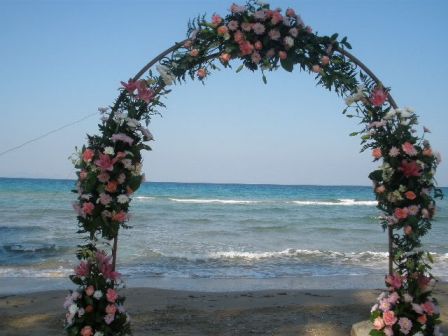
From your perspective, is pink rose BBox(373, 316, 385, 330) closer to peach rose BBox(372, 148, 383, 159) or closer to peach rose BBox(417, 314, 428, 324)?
peach rose BBox(417, 314, 428, 324)

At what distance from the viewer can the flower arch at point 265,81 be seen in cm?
404

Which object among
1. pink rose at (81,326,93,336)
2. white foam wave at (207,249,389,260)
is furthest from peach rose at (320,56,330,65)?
white foam wave at (207,249,389,260)

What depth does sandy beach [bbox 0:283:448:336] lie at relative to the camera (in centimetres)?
566

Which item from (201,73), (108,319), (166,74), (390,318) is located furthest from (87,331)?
(390,318)

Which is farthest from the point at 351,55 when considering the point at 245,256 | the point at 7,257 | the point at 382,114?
the point at 7,257

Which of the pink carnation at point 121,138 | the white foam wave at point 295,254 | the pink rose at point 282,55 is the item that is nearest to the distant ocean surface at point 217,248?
the white foam wave at point 295,254

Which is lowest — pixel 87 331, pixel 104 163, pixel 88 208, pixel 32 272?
pixel 32 272

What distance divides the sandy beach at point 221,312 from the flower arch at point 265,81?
5.10 feet

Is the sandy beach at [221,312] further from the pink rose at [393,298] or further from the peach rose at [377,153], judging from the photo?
the peach rose at [377,153]

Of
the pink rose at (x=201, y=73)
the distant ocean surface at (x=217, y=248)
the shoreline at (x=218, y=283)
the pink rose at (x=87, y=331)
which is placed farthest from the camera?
the distant ocean surface at (x=217, y=248)

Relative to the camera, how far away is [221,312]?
6402 mm

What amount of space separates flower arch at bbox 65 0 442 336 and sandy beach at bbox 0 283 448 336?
61.2 inches

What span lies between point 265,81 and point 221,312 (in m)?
3.47

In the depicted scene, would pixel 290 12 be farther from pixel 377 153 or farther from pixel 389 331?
pixel 389 331
